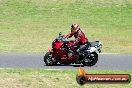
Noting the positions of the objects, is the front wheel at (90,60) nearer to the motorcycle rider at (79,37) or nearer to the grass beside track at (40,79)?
the motorcycle rider at (79,37)

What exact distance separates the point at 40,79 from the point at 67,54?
362cm

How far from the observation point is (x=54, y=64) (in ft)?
67.1

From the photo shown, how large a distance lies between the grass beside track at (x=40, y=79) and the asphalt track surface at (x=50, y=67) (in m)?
1.22

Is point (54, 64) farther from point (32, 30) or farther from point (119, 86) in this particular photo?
point (32, 30)

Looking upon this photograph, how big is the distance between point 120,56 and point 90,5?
1662 cm

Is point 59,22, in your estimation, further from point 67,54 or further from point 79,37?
point 79,37

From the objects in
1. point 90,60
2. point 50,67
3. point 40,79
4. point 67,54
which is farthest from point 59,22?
point 40,79

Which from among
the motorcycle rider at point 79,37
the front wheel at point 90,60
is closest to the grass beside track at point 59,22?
the front wheel at point 90,60

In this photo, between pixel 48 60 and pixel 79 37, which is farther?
pixel 48 60

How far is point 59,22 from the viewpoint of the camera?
34688 mm

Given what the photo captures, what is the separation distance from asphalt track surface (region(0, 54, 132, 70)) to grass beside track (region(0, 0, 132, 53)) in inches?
67.5

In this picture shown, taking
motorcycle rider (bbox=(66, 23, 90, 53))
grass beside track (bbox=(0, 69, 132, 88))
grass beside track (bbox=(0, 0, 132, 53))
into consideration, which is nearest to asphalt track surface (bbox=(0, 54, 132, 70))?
motorcycle rider (bbox=(66, 23, 90, 53))

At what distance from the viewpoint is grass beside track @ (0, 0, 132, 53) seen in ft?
87.1

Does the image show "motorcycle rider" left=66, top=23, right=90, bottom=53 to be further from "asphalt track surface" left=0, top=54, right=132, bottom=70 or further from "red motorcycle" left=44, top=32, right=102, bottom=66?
"asphalt track surface" left=0, top=54, right=132, bottom=70
